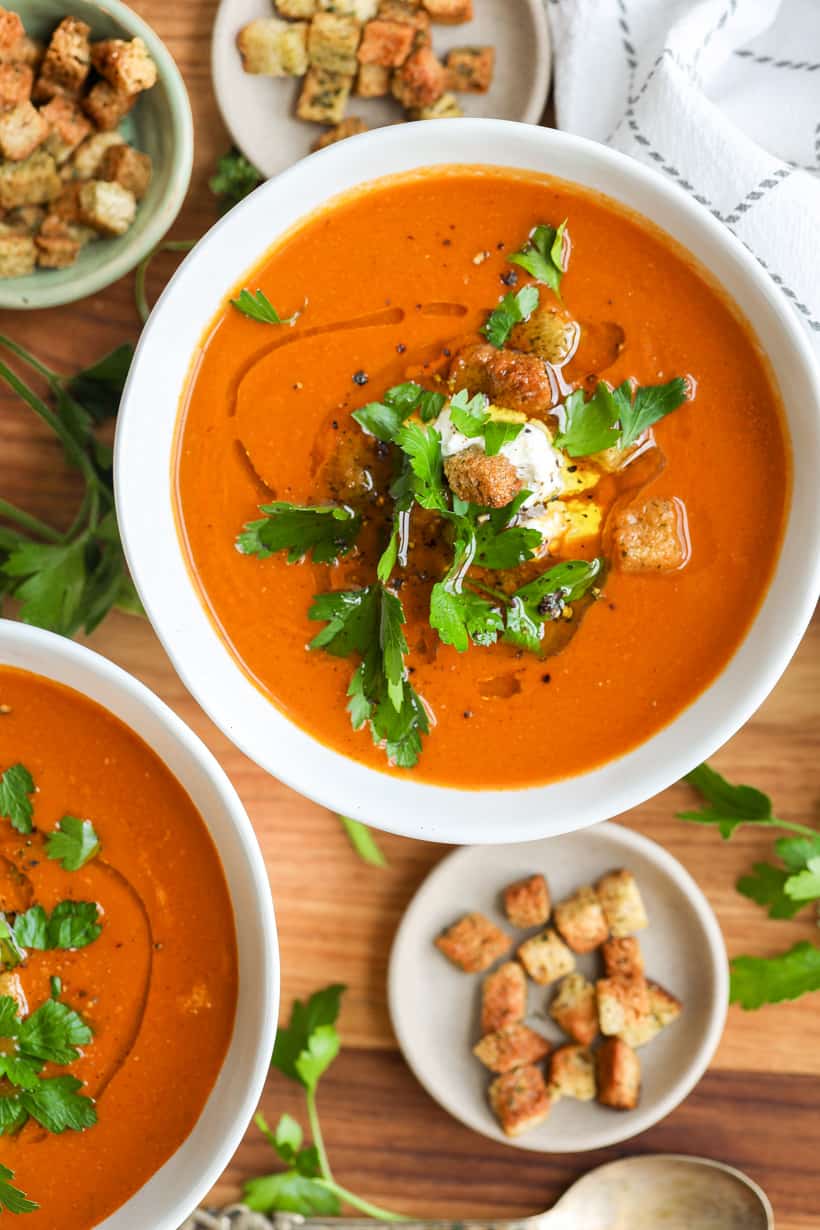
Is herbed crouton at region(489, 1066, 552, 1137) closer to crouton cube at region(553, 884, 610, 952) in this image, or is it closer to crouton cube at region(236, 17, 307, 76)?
crouton cube at region(553, 884, 610, 952)

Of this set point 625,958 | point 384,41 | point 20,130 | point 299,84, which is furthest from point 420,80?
point 625,958

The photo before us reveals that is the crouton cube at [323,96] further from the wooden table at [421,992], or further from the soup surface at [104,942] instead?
the soup surface at [104,942]

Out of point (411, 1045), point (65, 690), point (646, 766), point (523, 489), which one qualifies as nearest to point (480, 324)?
point (523, 489)

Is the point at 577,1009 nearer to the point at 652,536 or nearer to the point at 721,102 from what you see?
the point at 652,536

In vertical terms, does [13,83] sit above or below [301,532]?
above

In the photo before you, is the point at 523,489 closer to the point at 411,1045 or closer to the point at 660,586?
the point at 660,586

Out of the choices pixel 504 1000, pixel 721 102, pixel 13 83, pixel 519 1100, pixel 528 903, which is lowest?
pixel 519 1100

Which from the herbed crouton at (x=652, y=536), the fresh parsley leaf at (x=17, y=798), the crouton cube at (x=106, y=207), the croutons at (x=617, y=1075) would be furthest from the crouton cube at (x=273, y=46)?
the croutons at (x=617, y=1075)
